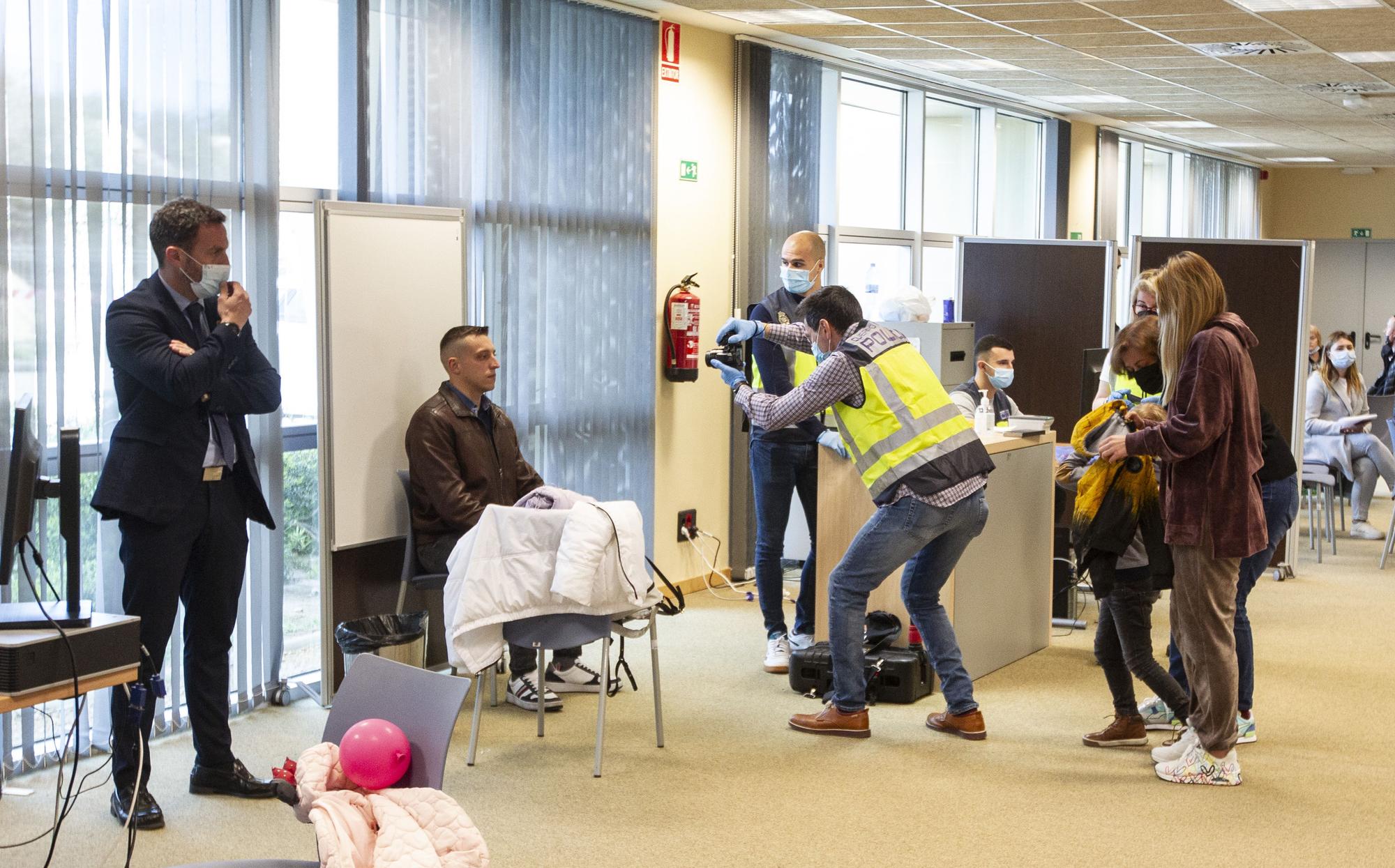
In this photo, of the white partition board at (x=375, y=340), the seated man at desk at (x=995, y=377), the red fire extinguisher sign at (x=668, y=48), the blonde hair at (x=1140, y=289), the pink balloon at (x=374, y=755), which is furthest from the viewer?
the red fire extinguisher sign at (x=668, y=48)

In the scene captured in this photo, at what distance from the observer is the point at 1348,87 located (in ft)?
28.6

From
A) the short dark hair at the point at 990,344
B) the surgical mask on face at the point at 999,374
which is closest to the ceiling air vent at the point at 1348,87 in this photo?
the short dark hair at the point at 990,344

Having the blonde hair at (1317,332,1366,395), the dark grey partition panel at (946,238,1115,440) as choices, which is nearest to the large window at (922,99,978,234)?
the dark grey partition panel at (946,238,1115,440)

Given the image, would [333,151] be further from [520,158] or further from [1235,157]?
[1235,157]

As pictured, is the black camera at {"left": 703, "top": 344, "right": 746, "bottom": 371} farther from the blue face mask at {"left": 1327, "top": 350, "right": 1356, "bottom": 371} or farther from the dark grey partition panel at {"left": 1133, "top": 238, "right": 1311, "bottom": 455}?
the blue face mask at {"left": 1327, "top": 350, "right": 1356, "bottom": 371}

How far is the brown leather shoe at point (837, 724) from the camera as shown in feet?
14.5

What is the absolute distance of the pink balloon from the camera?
217cm

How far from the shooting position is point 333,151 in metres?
4.96

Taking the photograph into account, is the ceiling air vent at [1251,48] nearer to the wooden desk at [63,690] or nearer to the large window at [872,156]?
the large window at [872,156]

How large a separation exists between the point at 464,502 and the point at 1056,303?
417cm

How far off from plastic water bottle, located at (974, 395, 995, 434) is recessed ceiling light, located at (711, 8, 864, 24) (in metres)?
2.06

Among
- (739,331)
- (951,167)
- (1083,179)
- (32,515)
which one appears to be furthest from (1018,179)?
(32,515)

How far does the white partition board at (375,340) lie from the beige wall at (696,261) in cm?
171

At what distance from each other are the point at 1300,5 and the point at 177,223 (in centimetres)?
510
